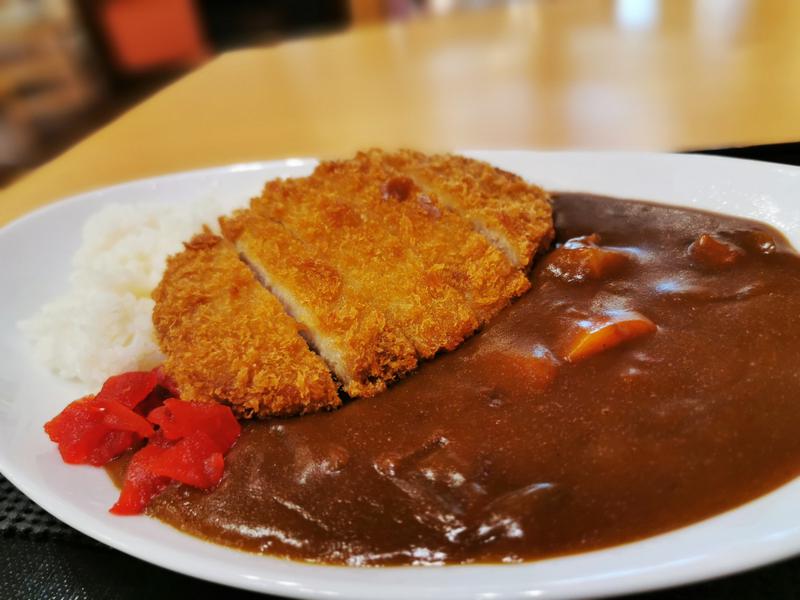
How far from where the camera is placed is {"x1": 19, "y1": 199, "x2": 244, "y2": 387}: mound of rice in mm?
1704

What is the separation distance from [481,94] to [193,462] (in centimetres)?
286

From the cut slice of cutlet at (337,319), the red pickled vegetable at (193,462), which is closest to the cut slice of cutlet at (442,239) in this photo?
the cut slice of cutlet at (337,319)

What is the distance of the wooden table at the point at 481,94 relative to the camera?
2.91 m

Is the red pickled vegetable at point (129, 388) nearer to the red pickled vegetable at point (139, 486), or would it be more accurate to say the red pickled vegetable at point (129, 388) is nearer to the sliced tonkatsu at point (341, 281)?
the sliced tonkatsu at point (341, 281)

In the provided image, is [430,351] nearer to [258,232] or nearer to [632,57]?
[258,232]

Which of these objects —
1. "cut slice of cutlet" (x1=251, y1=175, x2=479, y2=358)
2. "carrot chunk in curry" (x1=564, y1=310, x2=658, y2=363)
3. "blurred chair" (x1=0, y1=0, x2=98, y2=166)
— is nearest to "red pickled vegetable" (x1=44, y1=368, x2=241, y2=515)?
"cut slice of cutlet" (x1=251, y1=175, x2=479, y2=358)

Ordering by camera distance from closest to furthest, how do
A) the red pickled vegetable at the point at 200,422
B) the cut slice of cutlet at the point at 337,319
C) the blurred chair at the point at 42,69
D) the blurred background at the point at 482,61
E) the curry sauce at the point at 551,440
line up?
the curry sauce at the point at 551,440, the red pickled vegetable at the point at 200,422, the cut slice of cutlet at the point at 337,319, the blurred background at the point at 482,61, the blurred chair at the point at 42,69

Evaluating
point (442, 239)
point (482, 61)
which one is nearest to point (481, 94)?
point (482, 61)

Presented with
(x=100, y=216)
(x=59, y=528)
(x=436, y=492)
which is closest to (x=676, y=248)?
(x=436, y=492)

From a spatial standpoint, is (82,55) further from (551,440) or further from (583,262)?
(551,440)

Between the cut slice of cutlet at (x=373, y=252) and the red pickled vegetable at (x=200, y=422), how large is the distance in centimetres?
43

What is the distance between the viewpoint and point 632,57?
3932 mm

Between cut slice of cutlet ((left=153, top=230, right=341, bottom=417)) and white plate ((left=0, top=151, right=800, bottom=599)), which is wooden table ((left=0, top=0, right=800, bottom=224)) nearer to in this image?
white plate ((left=0, top=151, right=800, bottom=599))

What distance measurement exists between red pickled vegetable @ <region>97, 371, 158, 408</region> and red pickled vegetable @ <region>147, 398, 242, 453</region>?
5.6 inches
